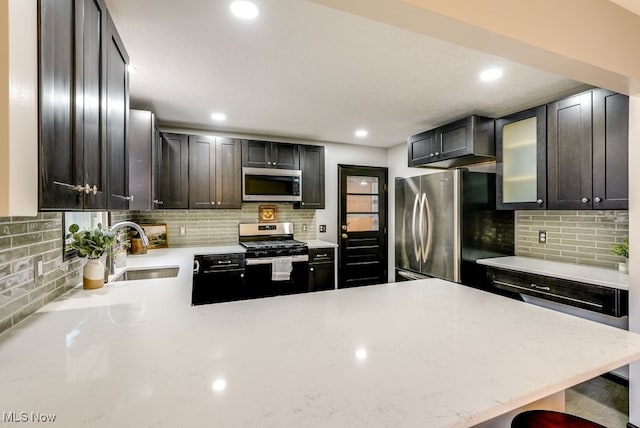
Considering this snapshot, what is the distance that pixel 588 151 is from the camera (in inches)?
91.2

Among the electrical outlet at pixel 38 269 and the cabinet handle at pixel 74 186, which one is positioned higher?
the cabinet handle at pixel 74 186

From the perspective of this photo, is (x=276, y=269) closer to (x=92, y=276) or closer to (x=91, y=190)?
(x=92, y=276)

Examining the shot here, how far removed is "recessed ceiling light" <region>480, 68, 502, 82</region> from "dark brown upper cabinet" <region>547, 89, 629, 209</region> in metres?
0.67

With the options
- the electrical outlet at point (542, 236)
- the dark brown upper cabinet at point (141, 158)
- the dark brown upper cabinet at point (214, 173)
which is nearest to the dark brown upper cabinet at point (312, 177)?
the dark brown upper cabinet at point (214, 173)

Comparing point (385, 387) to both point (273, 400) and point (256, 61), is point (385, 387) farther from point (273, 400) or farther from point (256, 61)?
point (256, 61)

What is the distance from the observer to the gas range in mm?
3572

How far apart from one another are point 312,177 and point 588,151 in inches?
111

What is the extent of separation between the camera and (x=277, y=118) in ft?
11.1

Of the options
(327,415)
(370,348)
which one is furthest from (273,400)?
(370,348)

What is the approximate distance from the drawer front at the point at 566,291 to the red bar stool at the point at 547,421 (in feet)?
4.92

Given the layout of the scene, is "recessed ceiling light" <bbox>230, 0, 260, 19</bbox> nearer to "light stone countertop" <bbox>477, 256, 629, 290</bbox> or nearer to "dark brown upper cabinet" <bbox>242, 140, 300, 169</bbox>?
"dark brown upper cabinet" <bbox>242, 140, 300, 169</bbox>

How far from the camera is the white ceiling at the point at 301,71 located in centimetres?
166

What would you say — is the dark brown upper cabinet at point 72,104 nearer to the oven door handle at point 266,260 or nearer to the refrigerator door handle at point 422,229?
the oven door handle at point 266,260

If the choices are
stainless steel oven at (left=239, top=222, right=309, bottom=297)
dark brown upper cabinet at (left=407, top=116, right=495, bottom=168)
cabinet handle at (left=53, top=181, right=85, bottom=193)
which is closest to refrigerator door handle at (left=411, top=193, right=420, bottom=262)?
dark brown upper cabinet at (left=407, top=116, right=495, bottom=168)
